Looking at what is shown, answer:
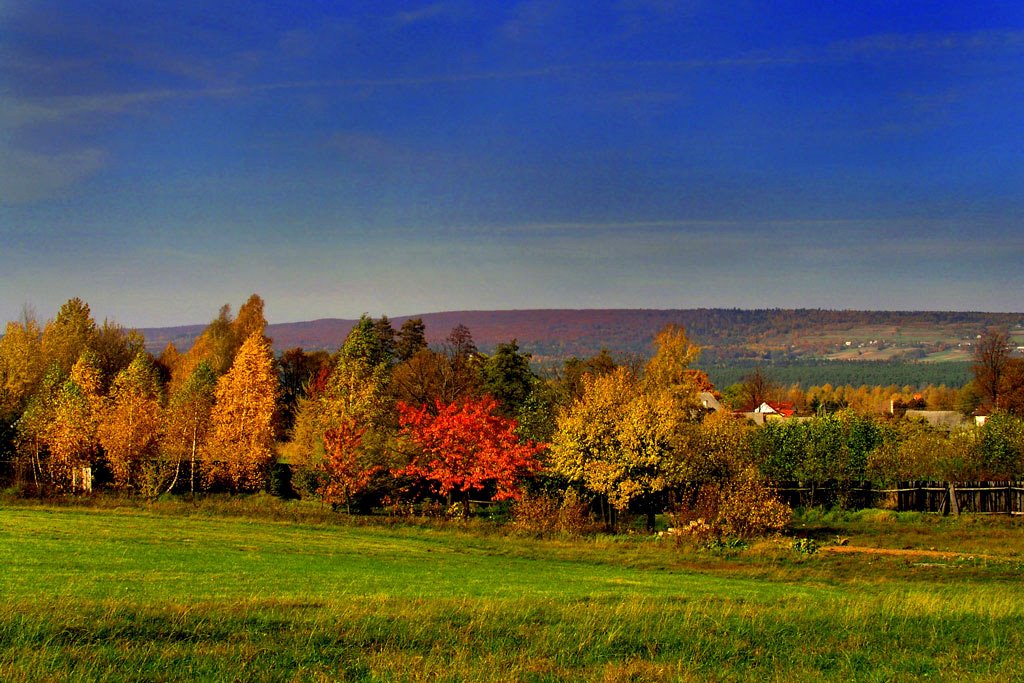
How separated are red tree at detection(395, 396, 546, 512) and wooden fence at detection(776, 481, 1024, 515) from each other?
1497cm

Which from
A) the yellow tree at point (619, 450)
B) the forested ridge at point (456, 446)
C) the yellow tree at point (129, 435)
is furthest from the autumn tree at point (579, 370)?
the yellow tree at point (129, 435)

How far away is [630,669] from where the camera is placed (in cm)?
1229

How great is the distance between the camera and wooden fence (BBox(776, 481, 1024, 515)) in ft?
172

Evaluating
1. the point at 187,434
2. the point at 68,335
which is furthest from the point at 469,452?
the point at 68,335

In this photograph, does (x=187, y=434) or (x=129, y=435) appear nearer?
(x=129, y=435)

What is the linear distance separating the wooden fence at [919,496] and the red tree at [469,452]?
49.1ft

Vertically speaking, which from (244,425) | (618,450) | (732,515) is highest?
(244,425)

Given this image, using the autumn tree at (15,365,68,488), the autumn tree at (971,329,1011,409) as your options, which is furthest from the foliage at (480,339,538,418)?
the autumn tree at (971,329,1011,409)

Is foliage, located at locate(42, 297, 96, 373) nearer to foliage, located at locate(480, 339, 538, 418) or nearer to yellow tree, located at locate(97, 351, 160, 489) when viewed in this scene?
yellow tree, located at locate(97, 351, 160, 489)

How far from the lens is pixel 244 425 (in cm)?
5562

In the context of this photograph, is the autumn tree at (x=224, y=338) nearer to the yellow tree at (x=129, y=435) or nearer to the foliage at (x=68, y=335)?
the foliage at (x=68, y=335)

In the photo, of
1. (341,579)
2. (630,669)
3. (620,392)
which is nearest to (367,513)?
(620,392)

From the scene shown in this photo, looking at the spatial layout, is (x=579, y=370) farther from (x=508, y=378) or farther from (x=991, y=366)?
(x=991, y=366)

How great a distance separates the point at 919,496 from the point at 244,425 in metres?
39.8
